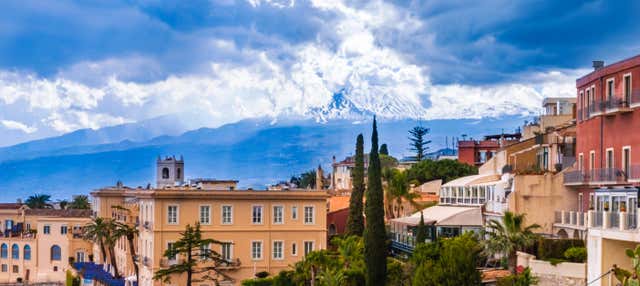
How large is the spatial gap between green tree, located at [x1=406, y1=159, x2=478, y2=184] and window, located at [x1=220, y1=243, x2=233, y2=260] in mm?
27564

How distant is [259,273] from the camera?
64.9 metres

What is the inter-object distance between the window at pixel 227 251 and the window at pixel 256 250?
1.52 m

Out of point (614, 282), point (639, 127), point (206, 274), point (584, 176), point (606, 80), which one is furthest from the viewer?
point (206, 274)

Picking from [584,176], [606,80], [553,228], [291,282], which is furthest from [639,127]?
[291,282]

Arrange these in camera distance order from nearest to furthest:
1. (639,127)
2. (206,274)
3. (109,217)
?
(639,127) → (206,274) → (109,217)

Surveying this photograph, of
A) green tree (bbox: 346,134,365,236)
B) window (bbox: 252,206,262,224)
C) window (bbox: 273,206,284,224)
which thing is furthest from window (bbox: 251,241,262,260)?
green tree (bbox: 346,134,365,236)

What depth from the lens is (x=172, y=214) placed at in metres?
64.2

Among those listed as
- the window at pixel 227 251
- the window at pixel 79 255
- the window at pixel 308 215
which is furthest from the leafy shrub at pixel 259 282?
the window at pixel 79 255

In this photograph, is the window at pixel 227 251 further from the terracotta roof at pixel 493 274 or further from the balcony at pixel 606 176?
the balcony at pixel 606 176

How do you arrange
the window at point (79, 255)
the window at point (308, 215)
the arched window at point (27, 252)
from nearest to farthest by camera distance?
the window at point (308, 215) → the window at point (79, 255) → the arched window at point (27, 252)

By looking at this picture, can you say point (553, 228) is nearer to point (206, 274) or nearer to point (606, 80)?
point (606, 80)

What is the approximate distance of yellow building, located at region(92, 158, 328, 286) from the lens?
210 feet

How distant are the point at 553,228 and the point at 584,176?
139 inches

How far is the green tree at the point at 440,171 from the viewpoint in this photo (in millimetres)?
87875
